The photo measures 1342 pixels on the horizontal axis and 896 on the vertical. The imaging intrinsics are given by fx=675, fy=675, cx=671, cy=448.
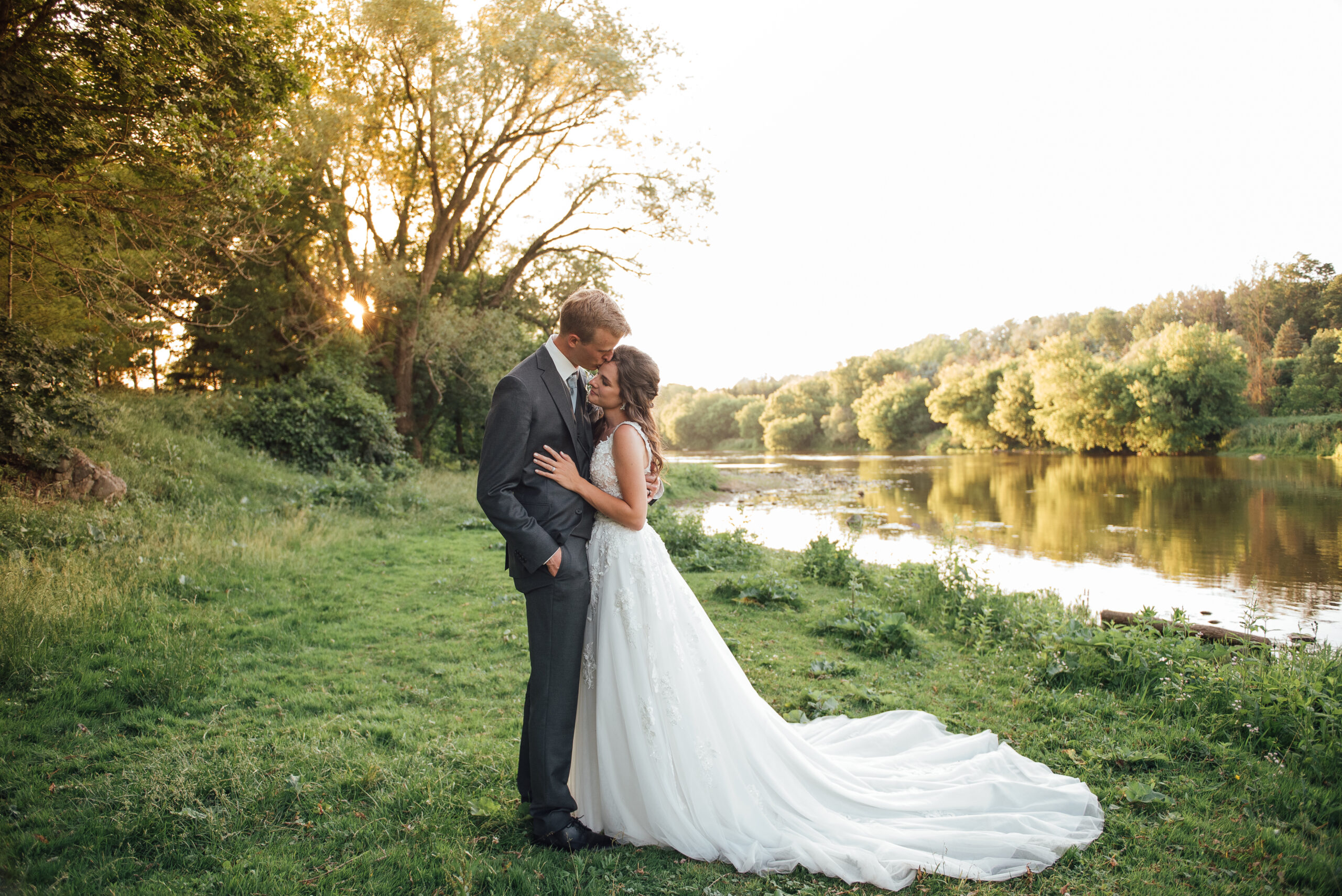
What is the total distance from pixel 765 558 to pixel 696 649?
7634 mm

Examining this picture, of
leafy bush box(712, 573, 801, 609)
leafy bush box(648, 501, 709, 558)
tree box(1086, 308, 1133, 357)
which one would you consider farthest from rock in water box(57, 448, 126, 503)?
tree box(1086, 308, 1133, 357)

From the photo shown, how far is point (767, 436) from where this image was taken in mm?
79500

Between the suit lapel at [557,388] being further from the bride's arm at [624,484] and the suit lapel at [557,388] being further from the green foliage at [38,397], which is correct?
the green foliage at [38,397]

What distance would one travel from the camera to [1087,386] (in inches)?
1646

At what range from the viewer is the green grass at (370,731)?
2879mm

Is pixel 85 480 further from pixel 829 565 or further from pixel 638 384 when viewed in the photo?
pixel 829 565

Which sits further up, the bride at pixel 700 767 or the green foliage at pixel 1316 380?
the green foliage at pixel 1316 380

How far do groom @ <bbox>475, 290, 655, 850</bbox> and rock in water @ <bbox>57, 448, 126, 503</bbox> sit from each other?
924 cm

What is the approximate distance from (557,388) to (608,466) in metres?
0.45

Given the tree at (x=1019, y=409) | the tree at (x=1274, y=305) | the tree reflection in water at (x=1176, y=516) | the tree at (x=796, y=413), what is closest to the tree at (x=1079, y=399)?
the tree at (x=1019, y=409)

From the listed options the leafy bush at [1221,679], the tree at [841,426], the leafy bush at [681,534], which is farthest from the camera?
the tree at [841,426]

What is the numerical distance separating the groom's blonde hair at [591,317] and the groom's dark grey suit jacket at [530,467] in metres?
0.19

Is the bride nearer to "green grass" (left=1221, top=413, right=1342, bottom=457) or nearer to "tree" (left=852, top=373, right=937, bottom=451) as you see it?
"green grass" (left=1221, top=413, right=1342, bottom=457)

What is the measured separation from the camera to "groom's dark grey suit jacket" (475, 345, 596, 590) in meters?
2.95
